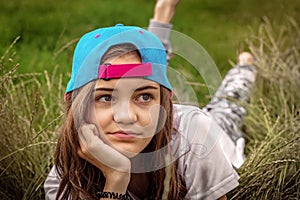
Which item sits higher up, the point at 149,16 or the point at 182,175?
the point at 149,16

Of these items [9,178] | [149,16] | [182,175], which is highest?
[149,16]

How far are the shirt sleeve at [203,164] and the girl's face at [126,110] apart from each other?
230mm

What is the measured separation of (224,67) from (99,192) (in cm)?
179

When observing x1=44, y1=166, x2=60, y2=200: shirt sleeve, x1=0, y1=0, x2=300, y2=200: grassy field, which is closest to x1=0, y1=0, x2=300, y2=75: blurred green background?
x1=0, y1=0, x2=300, y2=200: grassy field

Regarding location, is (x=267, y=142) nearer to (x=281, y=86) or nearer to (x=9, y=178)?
(x=281, y=86)

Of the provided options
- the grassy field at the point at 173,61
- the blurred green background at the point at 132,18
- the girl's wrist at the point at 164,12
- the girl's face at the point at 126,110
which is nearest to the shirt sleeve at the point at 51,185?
the grassy field at the point at 173,61

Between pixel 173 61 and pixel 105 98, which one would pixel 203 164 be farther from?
pixel 173 61

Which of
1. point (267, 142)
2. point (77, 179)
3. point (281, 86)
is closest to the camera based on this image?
point (77, 179)

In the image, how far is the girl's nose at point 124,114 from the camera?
1222 millimetres

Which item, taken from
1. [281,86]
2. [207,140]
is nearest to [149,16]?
[281,86]

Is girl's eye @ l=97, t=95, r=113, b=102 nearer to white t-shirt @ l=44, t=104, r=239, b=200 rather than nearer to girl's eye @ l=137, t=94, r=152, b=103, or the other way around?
girl's eye @ l=137, t=94, r=152, b=103

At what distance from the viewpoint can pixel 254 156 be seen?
169 centimetres

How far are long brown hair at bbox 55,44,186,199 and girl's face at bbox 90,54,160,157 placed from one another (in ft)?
0.09

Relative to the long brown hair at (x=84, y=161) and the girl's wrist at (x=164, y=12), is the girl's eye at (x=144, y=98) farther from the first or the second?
the girl's wrist at (x=164, y=12)
